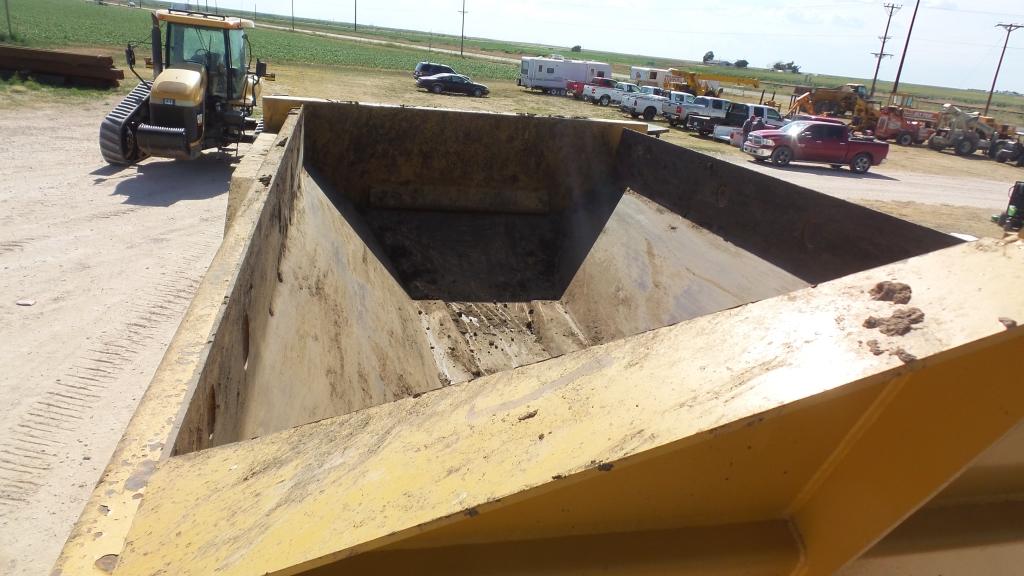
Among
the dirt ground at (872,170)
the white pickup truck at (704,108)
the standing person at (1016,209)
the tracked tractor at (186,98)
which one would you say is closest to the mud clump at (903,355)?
the dirt ground at (872,170)

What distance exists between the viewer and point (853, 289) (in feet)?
4.48

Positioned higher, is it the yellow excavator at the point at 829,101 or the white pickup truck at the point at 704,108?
the yellow excavator at the point at 829,101

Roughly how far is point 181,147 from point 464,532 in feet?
38.0

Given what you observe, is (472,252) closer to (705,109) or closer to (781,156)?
(781,156)

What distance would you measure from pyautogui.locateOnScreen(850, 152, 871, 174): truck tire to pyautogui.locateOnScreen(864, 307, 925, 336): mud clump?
22.0 m

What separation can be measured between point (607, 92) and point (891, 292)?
117ft

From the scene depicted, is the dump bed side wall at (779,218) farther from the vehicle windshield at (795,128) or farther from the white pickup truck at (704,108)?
the white pickup truck at (704,108)

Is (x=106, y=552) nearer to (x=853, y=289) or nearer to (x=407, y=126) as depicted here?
(x=853, y=289)

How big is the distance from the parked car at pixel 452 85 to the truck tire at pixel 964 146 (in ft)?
73.0

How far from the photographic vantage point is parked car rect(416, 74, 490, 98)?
114 feet

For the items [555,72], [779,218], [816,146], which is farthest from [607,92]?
[779,218]

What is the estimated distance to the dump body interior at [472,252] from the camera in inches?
105

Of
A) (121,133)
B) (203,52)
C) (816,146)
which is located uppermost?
(203,52)

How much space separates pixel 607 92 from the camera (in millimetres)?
35031
